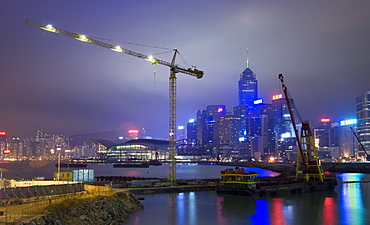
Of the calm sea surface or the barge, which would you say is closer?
the calm sea surface

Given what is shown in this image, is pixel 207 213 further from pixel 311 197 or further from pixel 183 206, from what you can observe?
pixel 311 197

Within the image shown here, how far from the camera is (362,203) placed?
6444 centimetres

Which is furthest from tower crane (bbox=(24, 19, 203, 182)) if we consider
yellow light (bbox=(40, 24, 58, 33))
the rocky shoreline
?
the rocky shoreline

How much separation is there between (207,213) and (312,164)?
51004mm

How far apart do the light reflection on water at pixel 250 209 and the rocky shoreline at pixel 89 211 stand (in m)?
1.92

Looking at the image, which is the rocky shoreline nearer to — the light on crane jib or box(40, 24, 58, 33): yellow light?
box(40, 24, 58, 33): yellow light

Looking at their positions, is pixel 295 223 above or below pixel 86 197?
below

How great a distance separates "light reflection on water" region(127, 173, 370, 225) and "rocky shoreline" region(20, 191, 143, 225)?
192cm

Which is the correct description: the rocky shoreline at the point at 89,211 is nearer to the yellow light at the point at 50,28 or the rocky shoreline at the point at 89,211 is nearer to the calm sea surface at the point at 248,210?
the calm sea surface at the point at 248,210

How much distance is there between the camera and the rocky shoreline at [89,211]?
30.3m

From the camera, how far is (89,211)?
35.8 meters

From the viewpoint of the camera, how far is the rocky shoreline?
99.4 feet

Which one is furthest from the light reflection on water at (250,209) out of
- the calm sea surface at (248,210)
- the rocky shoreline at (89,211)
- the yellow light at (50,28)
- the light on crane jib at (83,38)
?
the yellow light at (50,28)

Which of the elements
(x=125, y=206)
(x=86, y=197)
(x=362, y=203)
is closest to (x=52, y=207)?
(x=86, y=197)
